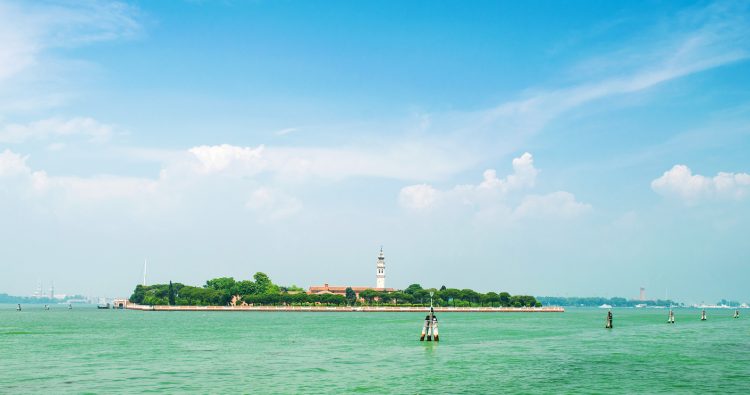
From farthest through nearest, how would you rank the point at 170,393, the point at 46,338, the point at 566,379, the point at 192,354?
1. the point at 46,338
2. the point at 192,354
3. the point at 566,379
4. the point at 170,393

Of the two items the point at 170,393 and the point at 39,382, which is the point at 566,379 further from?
the point at 39,382

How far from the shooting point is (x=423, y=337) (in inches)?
2776

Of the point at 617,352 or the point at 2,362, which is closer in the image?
the point at 2,362

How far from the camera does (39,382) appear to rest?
39.3 m

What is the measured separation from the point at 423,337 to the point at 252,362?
24122mm

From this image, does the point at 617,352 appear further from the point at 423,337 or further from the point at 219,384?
the point at 219,384

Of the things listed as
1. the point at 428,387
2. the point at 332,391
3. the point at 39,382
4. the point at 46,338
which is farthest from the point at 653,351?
the point at 46,338

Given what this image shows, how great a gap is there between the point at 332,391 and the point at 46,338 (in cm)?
5286

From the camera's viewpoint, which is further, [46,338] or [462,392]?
[46,338]

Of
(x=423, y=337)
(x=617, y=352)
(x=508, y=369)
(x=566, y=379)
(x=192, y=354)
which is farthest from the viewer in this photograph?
(x=423, y=337)

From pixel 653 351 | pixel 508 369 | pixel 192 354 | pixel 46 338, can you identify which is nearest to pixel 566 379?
pixel 508 369

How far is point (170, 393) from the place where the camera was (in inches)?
1405

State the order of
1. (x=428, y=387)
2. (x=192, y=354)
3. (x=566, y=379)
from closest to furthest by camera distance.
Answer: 1. (x=428, y=387)
2. (x=566, y=379)
3. (x=192, y=354)

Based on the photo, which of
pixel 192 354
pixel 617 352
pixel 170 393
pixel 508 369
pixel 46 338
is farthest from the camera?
pixel 46 338
